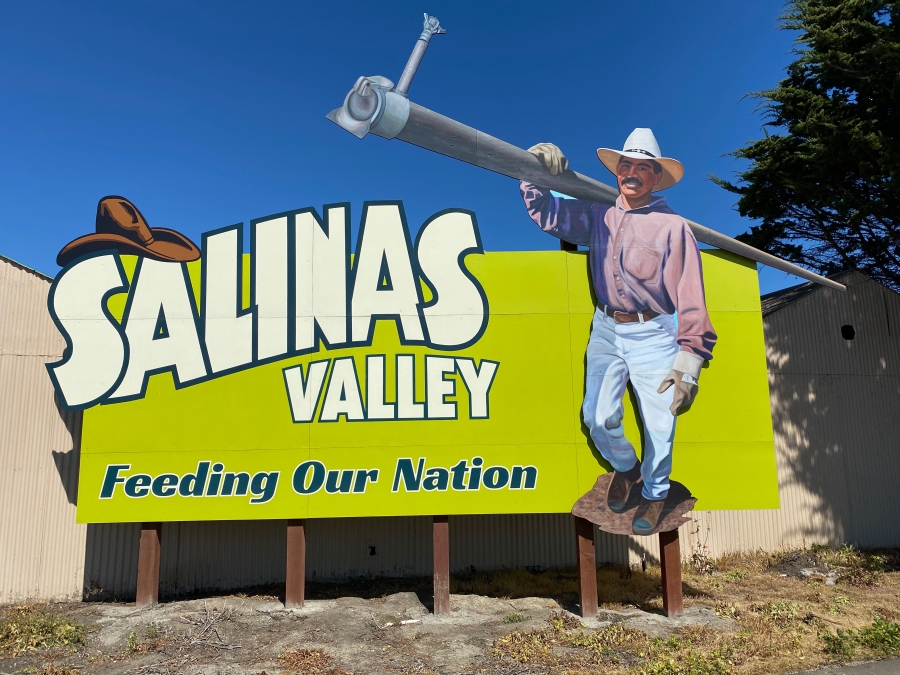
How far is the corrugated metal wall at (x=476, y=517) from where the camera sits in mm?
12398

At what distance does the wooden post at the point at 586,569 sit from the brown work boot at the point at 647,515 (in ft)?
2.64

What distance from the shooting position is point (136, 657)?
8.99 m

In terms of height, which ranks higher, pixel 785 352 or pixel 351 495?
pixel 785 352

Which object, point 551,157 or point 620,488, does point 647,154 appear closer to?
point 551,157

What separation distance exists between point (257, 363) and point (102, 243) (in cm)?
361

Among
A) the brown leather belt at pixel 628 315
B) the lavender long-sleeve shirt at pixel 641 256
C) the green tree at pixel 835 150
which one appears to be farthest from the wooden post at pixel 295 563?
the green tree at pixel 835 150

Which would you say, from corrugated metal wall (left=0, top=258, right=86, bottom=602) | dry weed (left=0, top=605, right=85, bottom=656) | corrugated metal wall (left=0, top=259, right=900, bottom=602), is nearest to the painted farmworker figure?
corrugated metal wall (left=0, top=259, right=900, bottom=602)

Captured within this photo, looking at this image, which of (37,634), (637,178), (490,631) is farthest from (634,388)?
(37,634)

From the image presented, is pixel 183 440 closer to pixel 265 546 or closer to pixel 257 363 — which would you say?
pixel 257 363

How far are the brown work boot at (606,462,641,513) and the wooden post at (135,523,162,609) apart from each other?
8.16 metres

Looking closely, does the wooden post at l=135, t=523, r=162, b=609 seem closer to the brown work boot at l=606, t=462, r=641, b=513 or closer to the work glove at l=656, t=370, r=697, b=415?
the brown work boot at l=606, t=462, r=641, b=513

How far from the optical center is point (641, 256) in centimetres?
1137

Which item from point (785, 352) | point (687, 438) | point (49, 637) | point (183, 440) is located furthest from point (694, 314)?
point (49, 637)

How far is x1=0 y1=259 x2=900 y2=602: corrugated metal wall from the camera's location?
12.4 metres
